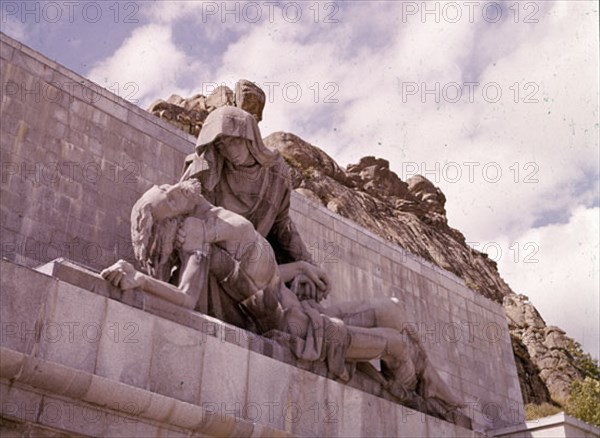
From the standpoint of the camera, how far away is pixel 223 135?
8.45 meters

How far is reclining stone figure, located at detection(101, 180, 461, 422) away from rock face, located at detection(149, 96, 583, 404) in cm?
1887

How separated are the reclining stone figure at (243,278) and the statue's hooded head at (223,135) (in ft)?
2.40

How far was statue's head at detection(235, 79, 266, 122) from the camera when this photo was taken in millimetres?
22156

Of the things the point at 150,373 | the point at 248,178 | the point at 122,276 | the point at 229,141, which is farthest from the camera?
the point at 248,178

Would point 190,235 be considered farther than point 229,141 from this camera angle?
No

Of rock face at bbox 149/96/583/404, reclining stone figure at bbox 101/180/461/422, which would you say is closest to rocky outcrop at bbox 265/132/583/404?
rock face at bbox 149/96/583/404

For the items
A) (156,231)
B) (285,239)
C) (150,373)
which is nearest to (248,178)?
(285,239)

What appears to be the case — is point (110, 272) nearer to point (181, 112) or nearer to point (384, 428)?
point (384, 428)

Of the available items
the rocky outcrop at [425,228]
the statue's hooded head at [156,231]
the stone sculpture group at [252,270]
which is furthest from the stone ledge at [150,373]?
the rocky outcrop at [425,228]

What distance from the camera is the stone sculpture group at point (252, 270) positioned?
289 inches

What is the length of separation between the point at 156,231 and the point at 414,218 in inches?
1255

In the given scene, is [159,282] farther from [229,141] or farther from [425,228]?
[425,228]

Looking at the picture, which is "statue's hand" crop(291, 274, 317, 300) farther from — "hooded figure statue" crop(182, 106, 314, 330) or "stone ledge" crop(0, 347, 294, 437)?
"stone ledge" crop(0, 347, 294, 437)

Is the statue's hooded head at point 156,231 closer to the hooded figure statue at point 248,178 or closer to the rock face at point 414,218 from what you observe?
the hooded figure statue at point 248,178
